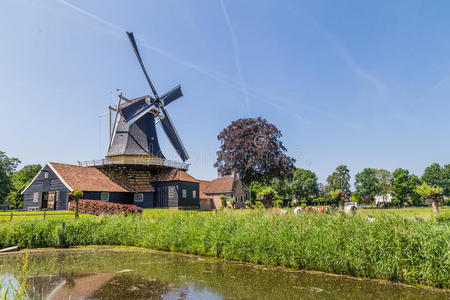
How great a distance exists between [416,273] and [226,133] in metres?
31.6

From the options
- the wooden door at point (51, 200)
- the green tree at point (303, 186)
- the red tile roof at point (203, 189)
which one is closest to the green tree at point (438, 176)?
the green tree at point (303, 186)

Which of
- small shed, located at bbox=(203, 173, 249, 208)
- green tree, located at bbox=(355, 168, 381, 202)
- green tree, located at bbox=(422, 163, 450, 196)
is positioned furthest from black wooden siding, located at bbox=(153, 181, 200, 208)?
green tree, located at bbox=(422, 163, 450, 196)

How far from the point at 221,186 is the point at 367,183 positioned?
44.9 meters

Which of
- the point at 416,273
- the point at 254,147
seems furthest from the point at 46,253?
the point at 254,147

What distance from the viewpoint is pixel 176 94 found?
43.1 m

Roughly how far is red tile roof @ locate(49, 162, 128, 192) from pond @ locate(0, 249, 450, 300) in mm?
17484

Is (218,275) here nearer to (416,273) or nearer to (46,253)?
(416,273)

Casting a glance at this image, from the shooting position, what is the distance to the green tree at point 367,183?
228 feet

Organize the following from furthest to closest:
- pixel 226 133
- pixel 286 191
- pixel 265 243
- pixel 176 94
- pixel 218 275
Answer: pixel 286 191, pixel 176 94, pixel 226 133, pixel 265 243, pixel 218 275

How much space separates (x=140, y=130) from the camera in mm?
35969

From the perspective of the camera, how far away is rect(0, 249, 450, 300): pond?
260 inches

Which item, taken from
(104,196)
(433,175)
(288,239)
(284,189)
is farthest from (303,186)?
(288,239)

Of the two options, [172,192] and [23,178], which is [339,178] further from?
[23,178]

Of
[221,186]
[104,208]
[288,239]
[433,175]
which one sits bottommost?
[288,239]
